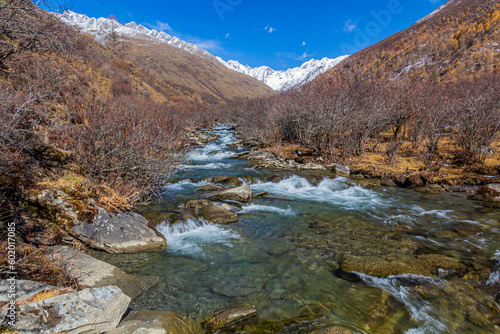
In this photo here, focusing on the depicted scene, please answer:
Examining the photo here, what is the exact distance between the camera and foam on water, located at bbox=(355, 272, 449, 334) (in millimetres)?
4050

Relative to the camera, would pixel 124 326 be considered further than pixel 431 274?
No

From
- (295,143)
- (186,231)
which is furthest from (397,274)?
(295,143)

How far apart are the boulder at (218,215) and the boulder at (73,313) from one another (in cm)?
489

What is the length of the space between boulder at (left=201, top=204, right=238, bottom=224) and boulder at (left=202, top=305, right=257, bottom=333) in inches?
173

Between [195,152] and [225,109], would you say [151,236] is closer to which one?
[195,152]

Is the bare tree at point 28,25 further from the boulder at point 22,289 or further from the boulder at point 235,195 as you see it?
the boulder at point 235,195

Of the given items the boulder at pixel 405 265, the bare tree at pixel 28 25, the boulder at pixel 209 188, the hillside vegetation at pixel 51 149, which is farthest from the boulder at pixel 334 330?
the boulder at pixel 209 188

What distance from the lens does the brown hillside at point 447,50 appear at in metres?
41.0

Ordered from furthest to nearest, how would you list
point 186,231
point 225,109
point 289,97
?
1. point 225,109
2. point 289,97
3. point 186,231

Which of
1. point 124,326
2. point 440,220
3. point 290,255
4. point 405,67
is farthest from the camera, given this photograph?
point 405,67

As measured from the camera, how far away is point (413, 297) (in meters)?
4.64

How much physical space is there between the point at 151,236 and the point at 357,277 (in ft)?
18.6

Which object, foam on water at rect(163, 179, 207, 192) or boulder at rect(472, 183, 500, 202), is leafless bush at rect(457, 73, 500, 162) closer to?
boulder at rect(472, 183, 500, 202)

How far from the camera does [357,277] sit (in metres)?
5.32
